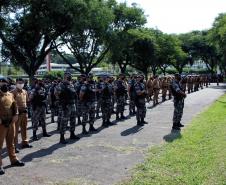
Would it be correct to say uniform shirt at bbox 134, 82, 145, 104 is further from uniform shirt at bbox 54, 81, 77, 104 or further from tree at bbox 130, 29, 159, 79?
tree at bbox 130, 29, 159, 79

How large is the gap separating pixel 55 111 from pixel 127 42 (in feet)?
87.5

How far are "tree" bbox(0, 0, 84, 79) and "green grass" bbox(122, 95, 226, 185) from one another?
19.1 meters

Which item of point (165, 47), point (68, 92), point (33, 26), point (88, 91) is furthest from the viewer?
point (165, 47)

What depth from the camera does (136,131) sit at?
14.2 meters

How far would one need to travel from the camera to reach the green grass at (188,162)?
26.0ft

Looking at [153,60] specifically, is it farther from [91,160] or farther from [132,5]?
[91,160]

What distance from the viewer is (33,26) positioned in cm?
3142

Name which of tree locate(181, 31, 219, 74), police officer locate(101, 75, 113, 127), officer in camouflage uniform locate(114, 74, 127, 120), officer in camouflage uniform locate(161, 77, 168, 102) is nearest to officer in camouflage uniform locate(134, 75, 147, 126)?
police officer locate(101, 75, 113, 127)

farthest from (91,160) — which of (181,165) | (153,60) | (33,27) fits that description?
(153,60)

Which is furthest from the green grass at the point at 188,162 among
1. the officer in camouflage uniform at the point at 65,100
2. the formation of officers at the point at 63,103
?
the officer in camouflage uniform at the point at 65,100

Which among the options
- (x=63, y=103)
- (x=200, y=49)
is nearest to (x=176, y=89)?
(x=63, y=103)

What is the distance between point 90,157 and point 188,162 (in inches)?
93.5

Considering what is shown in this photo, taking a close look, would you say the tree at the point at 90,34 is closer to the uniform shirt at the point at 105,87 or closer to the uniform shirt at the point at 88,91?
the uniform shirt at the point at 105,87

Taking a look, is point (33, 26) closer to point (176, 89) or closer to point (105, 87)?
point (105, 87)
